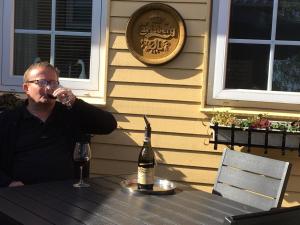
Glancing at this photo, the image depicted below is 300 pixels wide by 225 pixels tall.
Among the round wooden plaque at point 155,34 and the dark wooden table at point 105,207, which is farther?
the round wooden plaque at point 155,34

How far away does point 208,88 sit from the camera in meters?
3.55

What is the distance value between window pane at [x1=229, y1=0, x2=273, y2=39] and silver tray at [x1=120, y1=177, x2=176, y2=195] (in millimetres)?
1479

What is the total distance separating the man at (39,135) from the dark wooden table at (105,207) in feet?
1.06

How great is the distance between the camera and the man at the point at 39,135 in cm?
269

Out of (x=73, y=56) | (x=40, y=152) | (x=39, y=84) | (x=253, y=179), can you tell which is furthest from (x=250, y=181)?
(x=73, y=56)

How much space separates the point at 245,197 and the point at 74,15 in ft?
6.49

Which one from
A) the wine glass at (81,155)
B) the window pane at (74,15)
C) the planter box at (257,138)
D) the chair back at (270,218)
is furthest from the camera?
the window pane at (74,15)


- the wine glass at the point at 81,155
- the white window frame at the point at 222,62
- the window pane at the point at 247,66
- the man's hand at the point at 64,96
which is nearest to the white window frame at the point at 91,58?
the white window frame at the point at 222,62

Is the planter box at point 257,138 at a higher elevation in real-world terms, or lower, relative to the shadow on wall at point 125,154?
higher

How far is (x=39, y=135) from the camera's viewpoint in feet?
9.00

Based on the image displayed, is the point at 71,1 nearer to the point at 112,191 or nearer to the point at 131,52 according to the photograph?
the point at 131,52

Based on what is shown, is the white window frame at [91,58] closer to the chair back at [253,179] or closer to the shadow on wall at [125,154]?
the shadow on wall at [125,154]

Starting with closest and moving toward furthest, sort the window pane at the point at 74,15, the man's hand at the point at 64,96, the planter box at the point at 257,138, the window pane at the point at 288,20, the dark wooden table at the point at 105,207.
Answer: the dark wooden table at the point at 105,207, the man's hand at the point at 64,96, the planter box at the point at 257,138, the window pane at the point at 288,20, the window pane at the point at 74,15

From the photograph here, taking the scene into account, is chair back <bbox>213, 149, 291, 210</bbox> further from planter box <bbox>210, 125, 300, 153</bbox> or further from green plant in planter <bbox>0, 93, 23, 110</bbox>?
green plant in planter <bbox>0, 93, 23, 110</bbox>
